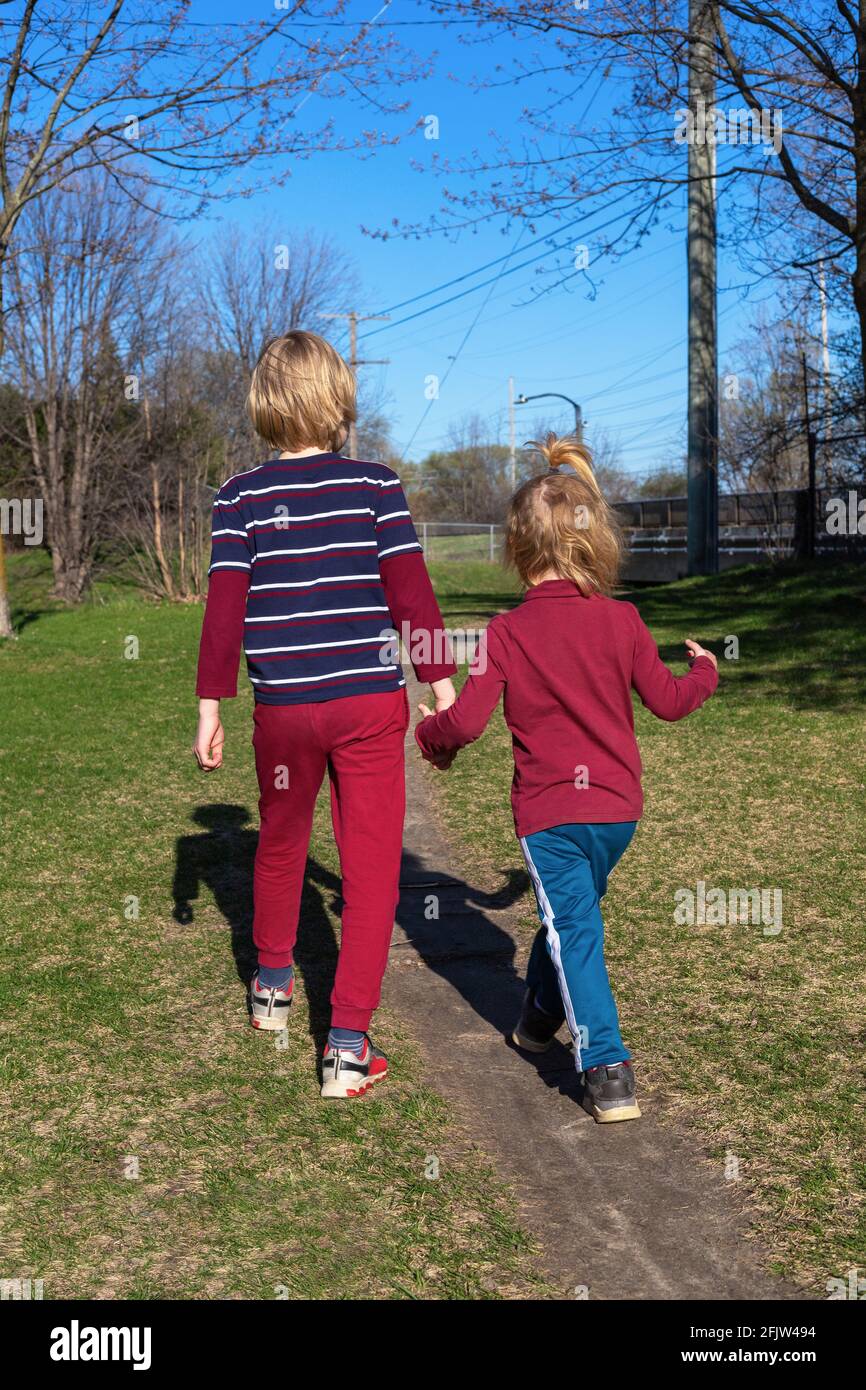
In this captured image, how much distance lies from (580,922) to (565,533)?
1007mm

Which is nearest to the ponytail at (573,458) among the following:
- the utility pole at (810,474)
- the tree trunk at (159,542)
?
the utility pole at (810,474)

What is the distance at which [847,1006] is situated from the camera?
3.96 m

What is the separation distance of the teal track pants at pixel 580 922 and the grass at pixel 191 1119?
43 cm

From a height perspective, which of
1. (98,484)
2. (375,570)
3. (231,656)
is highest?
(98,484)

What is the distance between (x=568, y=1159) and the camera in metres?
3.09

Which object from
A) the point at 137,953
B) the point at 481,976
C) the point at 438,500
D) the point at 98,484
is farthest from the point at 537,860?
the point at 438,500

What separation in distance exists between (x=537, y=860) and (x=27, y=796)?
15.6 feet

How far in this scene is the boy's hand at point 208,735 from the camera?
3418mm

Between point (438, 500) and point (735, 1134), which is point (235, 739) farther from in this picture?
point (438, 500)

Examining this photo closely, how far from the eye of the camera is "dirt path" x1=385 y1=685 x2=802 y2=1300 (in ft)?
8.47
